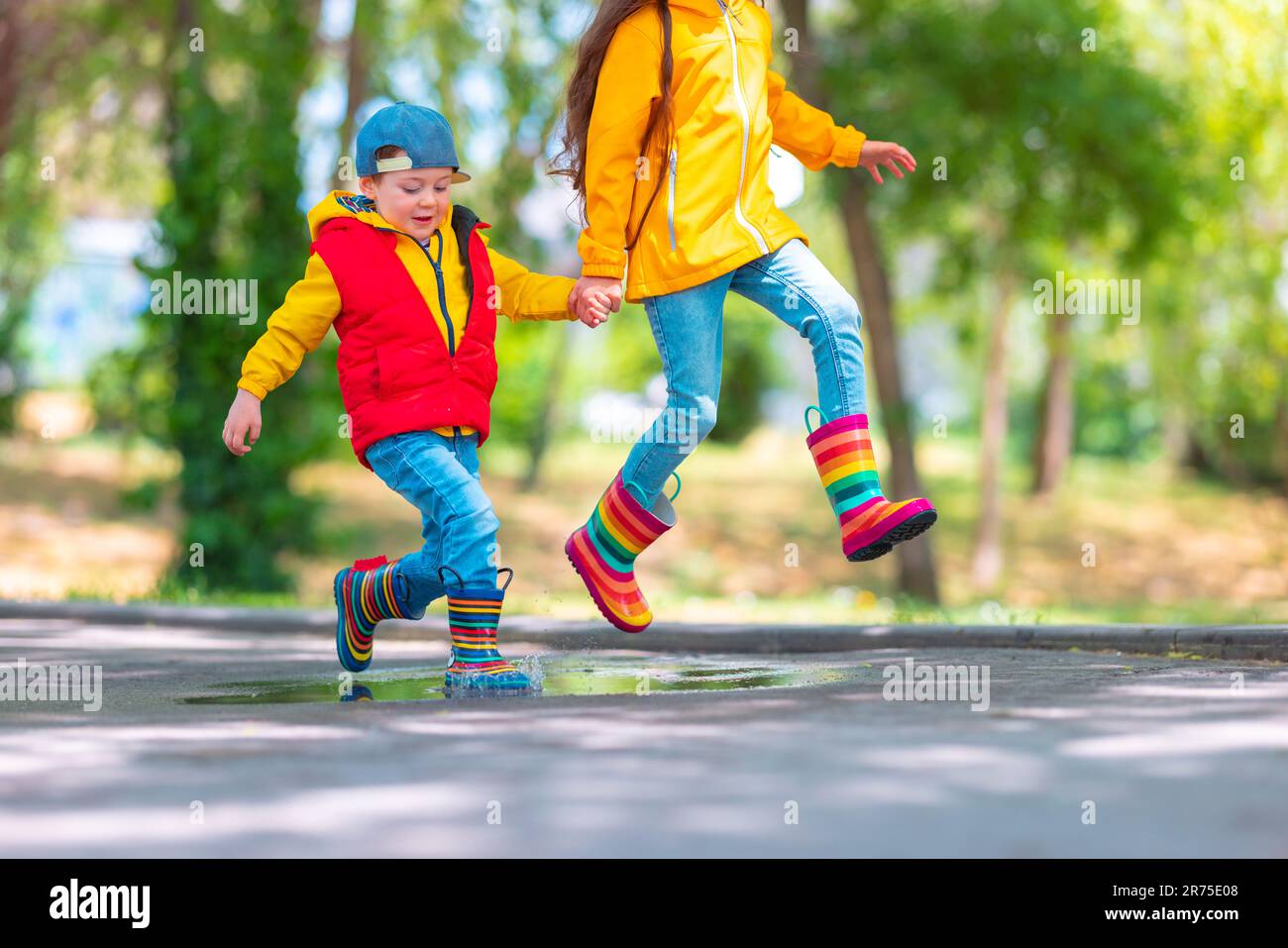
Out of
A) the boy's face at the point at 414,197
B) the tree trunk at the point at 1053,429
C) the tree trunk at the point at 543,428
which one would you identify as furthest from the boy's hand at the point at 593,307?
the tree trunk at the point at 1053,429

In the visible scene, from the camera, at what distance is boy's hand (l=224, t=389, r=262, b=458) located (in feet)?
15.6

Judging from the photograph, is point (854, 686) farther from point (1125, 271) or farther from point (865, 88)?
point (1125, 271)

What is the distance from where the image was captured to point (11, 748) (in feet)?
11.5

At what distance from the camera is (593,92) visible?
5.45 meters

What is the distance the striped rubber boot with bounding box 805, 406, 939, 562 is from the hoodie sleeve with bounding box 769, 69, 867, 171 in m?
1.08

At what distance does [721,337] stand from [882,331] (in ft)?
35.4

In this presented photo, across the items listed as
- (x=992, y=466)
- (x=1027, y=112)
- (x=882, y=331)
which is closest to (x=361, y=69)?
(x=882, y=331)

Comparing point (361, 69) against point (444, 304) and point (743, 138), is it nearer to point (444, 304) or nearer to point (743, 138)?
point (743, 138)

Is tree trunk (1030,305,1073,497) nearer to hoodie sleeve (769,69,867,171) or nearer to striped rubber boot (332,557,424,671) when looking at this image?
hoodie sleeve (769,69,867,171)

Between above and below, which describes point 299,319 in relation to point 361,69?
below

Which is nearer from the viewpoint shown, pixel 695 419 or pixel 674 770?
pixel 674 770

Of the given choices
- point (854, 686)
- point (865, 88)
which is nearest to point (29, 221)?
→ point (865, 88)

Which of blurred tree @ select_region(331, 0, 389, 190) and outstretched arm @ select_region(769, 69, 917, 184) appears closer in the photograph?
outstretched arm @ select_region(769, 69, 917, 184)

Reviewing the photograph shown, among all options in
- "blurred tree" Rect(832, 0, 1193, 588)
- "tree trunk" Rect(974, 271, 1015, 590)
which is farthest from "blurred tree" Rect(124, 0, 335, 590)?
"tree trunk" Rect(974, 271, 1015, 590)
